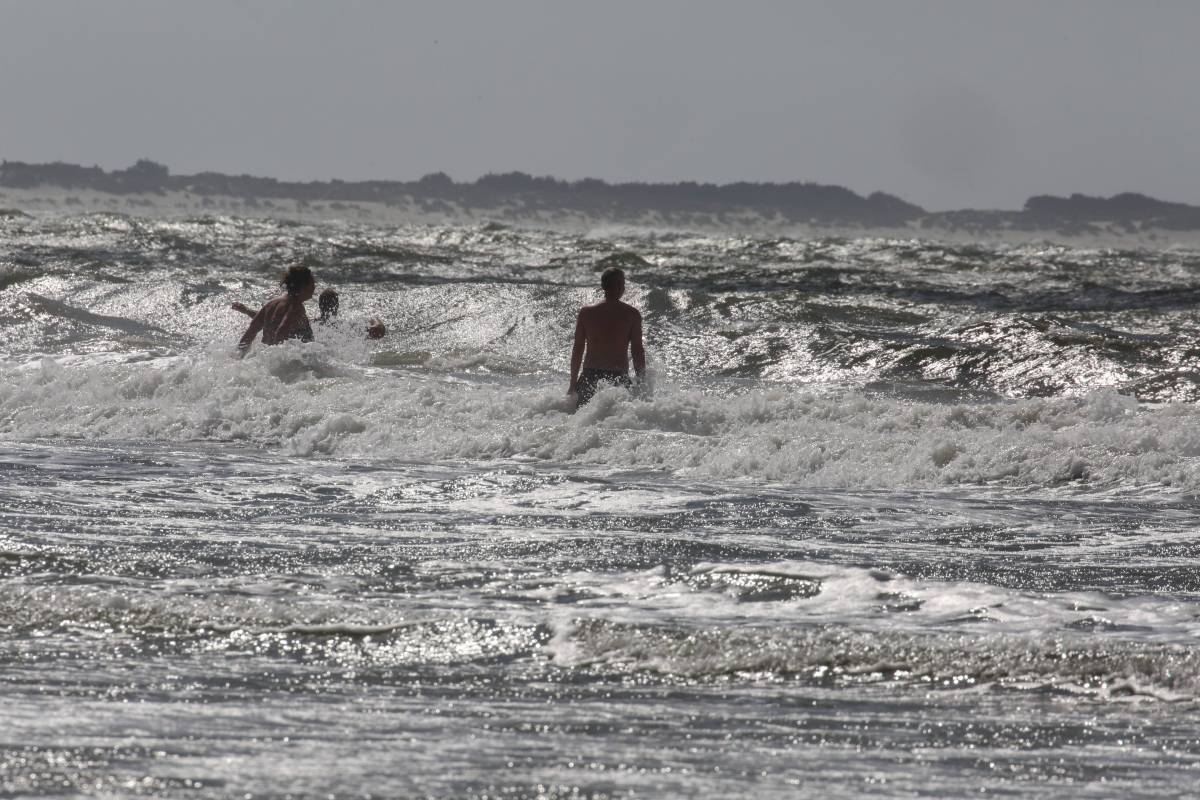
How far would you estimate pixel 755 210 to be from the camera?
87688mm

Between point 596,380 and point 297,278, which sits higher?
point 297,278

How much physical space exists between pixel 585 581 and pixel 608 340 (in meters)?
6.53

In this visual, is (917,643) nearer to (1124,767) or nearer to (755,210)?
(1124,767)

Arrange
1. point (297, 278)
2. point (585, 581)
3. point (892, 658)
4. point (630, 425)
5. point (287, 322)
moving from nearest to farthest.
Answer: point (892, 658) → point (585, 581) → point (630, 425) → point (297, 278) → point (287, 322)

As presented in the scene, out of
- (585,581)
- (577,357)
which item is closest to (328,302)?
(577,357)

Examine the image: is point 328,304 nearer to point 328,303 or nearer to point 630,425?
point 328,303

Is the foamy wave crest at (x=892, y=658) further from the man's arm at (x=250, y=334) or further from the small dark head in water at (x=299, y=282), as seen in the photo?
the man's arm at (x=250, y=334)

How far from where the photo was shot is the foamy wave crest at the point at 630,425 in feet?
32.2

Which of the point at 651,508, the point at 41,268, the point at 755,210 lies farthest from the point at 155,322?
the point at 755,210

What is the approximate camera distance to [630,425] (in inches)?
449

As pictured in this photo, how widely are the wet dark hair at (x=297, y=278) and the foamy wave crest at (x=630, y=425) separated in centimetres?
61

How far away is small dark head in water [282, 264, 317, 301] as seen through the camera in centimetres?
1394

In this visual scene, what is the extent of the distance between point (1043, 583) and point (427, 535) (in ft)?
8.70

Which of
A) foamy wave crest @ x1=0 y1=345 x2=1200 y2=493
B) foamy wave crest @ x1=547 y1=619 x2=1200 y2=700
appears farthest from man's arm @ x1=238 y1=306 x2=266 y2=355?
foamy wave crest @ x1=547 y1=619 x2=1200 y2=700
